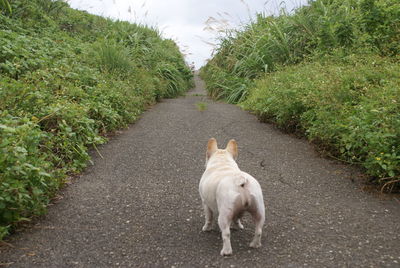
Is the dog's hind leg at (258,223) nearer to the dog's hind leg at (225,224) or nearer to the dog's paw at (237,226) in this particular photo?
the dog's hind leg at (225,224)

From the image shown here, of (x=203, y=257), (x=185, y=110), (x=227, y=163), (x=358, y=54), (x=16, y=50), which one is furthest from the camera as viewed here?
(x=185, y=110)

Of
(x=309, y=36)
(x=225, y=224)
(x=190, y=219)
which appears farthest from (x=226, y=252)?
(x=309, y=36)

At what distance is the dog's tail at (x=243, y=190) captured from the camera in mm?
2582

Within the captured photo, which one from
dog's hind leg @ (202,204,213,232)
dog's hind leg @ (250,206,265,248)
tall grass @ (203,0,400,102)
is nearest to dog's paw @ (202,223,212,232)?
dog's hind leg @ (202,204,213,232)

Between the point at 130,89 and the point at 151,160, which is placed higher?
the point at 130,89

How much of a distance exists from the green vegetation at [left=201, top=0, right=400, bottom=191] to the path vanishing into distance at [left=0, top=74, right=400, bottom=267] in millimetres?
411

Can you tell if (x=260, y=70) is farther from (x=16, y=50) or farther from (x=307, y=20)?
(x=16, y=50)

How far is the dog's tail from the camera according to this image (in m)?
2.58

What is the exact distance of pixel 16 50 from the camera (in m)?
6.26

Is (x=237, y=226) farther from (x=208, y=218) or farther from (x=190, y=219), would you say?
(x=190, y=219)

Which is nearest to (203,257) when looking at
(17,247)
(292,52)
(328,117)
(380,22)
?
(17,247)

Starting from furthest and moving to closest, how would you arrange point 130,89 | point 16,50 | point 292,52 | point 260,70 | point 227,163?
point 260,70, point 292,52, point 130,89, point 16,50, point 227,163

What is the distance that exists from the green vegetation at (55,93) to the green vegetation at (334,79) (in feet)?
8.82

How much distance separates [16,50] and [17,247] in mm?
4501
